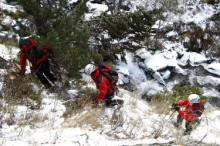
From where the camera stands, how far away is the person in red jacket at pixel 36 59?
429 cm

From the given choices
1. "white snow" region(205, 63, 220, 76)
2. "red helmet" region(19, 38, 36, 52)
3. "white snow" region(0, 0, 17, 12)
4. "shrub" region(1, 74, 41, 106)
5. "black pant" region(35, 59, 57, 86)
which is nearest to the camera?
"shrub" region(1, 74, 41, 106)

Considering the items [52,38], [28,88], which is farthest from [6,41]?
[52,38]

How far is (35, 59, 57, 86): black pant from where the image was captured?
4.64 metres

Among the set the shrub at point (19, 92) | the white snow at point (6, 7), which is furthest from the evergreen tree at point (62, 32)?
the white snow at point (6, 7)

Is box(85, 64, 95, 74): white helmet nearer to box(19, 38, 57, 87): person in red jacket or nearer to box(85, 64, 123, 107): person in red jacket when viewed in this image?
box(85, 64, 123, 107): person in red jacket

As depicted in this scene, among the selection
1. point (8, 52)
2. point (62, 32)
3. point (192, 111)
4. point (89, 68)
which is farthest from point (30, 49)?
point (192, 111)

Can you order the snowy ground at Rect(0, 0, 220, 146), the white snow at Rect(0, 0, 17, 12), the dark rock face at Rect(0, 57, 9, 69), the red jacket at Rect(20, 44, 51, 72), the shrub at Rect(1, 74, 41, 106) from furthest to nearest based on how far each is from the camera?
1. the white snow at Rect(0, 0, 17, 12)
2. the dark rock face at Rect(0, 57, 9, 69)
3. the red jacket at Rect(20, 44, 51, 72)
4. the shrub at Rect(1, 74, 41, 106)
5. the snowy ground at Rect(0, 0, 220, 146)

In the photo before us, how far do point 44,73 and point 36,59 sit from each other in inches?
17.3

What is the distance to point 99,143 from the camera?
10.2 feet

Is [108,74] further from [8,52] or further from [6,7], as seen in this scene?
[6,7]

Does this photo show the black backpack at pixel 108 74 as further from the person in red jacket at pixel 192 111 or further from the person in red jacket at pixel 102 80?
the person in red jacket at pixel 192 111

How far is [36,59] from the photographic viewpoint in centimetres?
450

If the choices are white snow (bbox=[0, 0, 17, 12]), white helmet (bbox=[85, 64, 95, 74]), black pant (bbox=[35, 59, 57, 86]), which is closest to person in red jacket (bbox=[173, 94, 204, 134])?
white helmet (bbox=[85, 64, 95, 74])

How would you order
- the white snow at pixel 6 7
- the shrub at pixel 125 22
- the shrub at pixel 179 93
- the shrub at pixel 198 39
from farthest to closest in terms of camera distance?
the shrub at pixel 198 39 < the white snow at pixel 6 7 < the shrub at pixel 179 93 < the shrub at pixel 125 22
